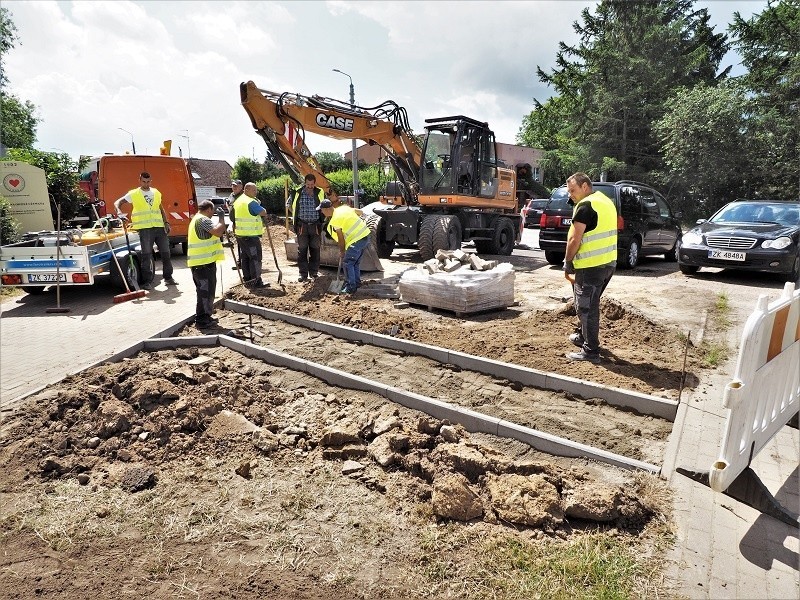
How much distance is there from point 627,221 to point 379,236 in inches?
226

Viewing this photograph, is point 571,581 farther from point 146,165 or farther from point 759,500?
point 146,165

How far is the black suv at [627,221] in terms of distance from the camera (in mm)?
11328

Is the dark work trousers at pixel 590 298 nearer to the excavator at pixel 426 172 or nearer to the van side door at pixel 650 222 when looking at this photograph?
the excavator at pixel 426 172

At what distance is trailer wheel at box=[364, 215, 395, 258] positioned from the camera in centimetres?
1262

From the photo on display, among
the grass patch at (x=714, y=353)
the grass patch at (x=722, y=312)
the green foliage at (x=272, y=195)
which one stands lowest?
the grass patch at (x=714, y=353)

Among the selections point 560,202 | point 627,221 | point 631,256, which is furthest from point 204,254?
point 631,256

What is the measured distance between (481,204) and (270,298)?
6745 millimetres

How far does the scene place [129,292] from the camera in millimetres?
9195

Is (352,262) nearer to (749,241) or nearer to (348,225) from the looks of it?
(348,225)

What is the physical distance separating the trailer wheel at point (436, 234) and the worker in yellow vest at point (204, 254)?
18.5 ft

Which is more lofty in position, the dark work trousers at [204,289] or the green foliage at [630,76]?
the green foliage at [630,76]

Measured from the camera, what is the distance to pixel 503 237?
48.7 feet

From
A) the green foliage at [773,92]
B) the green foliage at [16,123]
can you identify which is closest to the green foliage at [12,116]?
the green foliage at [16,123]

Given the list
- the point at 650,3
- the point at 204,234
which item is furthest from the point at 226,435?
the point at 650,3
